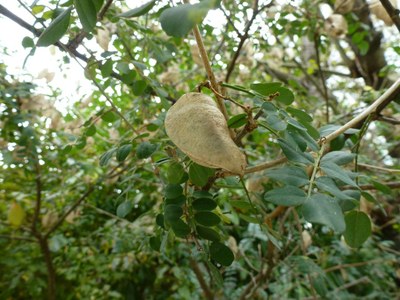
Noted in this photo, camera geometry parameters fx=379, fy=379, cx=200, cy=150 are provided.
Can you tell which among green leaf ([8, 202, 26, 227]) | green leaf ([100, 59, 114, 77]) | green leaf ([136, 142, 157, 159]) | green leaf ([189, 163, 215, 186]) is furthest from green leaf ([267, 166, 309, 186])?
green leaf ([8, 202, 26, 227])

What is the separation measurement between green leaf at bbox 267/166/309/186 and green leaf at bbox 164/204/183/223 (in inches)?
5.9

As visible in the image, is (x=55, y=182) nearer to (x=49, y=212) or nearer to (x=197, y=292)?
(x=49, y=212)

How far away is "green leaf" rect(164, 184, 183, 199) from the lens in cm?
51

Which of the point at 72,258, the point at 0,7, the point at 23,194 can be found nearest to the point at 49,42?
the point at 0,7

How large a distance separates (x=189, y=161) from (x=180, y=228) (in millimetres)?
89

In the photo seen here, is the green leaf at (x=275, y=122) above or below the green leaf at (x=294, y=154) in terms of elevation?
above

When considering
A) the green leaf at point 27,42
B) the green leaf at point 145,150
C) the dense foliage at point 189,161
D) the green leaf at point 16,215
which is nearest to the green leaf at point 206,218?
the dense foliage at point 189,161

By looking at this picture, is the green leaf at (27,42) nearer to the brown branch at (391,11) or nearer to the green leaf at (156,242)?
the green leaf at (156,242)

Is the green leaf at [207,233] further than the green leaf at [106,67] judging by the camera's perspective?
No

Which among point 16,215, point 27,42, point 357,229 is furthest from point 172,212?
point 16,215

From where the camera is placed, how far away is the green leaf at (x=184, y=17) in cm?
24

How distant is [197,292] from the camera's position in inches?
77.9

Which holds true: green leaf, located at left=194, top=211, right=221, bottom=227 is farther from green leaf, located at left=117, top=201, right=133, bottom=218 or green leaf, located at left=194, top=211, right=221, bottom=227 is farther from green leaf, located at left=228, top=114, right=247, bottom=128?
green leaf, located at left=117, top=201, right=133, bottom=218

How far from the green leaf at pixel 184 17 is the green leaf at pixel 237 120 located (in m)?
0.19
